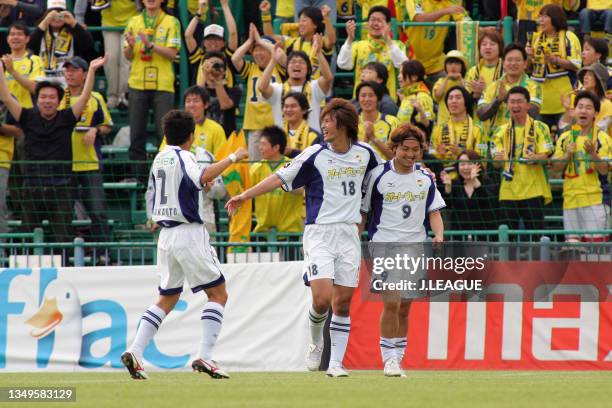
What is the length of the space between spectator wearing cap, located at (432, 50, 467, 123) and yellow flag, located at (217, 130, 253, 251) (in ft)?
9.47

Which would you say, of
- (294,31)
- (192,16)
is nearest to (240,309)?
(294,31)

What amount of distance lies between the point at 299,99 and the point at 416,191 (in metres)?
4.40

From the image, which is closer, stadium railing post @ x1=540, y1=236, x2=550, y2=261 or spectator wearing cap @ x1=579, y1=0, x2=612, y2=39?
stadium railing post @ x1=540, y1=236, x2=550, y2=261

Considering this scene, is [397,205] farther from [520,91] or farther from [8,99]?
[8,99]

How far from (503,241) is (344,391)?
518cm

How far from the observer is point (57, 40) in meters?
18.7

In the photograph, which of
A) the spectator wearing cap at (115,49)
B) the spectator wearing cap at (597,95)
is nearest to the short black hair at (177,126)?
the spectator wearing cap at (597,95)

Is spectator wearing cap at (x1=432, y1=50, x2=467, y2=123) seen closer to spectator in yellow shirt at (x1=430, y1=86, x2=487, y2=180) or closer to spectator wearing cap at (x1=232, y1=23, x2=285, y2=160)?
spectator in yellow shirt at (x1=430, y1=86, x2=487, y2=180)

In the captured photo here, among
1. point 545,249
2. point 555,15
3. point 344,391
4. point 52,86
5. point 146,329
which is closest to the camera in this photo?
point 344,391

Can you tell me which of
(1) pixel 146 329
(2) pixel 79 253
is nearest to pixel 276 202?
(2) pixel 79 253

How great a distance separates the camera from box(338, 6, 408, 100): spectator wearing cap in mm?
17734

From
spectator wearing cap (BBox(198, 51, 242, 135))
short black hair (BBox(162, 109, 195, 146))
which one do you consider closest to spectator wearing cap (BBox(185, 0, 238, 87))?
spectator wearing cap (BBox(198, 51, 242, 135))

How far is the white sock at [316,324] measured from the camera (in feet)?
37.7

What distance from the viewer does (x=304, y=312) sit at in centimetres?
1421
